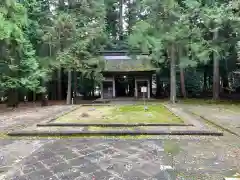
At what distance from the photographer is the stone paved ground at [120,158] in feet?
14.5

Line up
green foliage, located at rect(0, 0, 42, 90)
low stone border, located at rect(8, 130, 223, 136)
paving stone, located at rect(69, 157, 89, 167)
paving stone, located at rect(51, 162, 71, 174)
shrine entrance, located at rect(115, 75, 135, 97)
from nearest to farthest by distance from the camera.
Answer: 1. paving stone, located at rect(51, 162, 71, 174)
2. paving stone, located at rect(69, 157, 89, 167)
3. low stone border, located at rect(8, 130, 223, 136)
4. green foliage, located at rect(0, 0, 42, 90)
5. shrine entrance, located at rect(115, 75, 135, 97)

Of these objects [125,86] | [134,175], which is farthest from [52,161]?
[125,86]

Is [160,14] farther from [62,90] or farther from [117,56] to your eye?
[62,90]

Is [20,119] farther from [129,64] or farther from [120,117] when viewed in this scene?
[129,64]

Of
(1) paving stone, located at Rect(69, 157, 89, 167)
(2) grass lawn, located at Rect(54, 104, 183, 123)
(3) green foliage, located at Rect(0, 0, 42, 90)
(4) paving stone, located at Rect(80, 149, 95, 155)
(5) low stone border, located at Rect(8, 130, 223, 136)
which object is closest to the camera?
(1) paving stone, located at Rect(69, 157, 89, 167)

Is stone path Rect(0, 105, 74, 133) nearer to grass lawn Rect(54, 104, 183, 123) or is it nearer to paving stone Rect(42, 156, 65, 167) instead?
grass lawn Rect(54, 104, 183, 123)

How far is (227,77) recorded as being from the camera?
1008 inches

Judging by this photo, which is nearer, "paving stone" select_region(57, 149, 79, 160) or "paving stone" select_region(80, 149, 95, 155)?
"paving stone" select_region(57, 149, 79, 160)

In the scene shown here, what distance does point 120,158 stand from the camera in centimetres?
531

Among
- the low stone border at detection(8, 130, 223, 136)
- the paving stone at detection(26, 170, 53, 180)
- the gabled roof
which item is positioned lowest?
the paving stone at detection(26, 170, 53, 180)

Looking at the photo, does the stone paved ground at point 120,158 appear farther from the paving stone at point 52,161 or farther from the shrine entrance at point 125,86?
the shrine entrance at point 125,86

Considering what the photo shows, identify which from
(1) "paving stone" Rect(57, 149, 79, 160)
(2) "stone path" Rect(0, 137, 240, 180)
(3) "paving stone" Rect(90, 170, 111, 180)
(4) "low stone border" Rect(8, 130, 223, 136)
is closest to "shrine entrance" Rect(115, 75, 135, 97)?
(4) "low stone border" Rect(8, 130, 223, 136)

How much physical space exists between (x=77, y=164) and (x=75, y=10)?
17074 mm

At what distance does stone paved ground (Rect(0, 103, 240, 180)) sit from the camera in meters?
4.43
